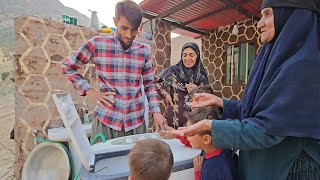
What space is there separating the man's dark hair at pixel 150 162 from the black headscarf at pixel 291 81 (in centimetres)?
40

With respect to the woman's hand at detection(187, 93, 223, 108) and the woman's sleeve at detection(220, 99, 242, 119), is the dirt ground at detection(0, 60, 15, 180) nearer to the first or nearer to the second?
the woman's hand at detection(187, 93, 223, 108)

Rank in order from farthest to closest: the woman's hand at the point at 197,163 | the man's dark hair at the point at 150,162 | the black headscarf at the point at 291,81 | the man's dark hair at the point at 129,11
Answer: the man's dark hair at the point at 129,11 < the woman's hand at the point at 197,163 < the man's dark hair at the point at 150,162 < the black headscarf at the point at 291,81

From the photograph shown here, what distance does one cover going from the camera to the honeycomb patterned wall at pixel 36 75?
99.6 inches

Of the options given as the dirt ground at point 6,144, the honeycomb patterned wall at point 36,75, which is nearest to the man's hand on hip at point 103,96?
the honeycomb patterned wall at point 36,75

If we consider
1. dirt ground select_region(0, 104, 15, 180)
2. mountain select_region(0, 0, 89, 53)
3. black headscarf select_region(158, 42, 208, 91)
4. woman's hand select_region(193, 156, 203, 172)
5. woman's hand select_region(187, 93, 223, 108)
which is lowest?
dirt ground select_region(0, 104, 15, 180)

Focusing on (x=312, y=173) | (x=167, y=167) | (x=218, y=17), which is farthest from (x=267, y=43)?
(x=218, y=17)

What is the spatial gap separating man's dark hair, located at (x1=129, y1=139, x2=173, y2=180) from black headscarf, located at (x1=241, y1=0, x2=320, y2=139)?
0.40 meters

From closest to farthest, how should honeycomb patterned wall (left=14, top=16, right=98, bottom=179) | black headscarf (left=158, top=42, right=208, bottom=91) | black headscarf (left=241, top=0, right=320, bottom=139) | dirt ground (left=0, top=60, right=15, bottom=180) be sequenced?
1. black headscarf (left=241, top=0, right=320, bottom=139)
2. black headscarf (left=158, top=42, right=208, bottom=91)
3. honeycomb patterned wall (left=14, top=16, right=98, bottom=179)
4. dirt ground (left=0, top=60, right=15, bottom=180)

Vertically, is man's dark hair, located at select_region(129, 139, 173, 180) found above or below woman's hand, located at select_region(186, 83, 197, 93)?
below

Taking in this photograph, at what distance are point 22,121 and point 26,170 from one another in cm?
68

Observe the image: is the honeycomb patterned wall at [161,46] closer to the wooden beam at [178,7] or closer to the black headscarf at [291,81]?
the wooden beam at [178,7]

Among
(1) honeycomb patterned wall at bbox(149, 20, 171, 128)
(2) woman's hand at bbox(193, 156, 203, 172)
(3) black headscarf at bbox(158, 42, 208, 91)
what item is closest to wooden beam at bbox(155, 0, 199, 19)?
(1) honeycomb patterned wall at bbox(149, 20, 171, 128)

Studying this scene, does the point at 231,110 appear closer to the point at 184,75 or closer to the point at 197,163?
the point at 197,163

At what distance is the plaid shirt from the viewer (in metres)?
1.44
